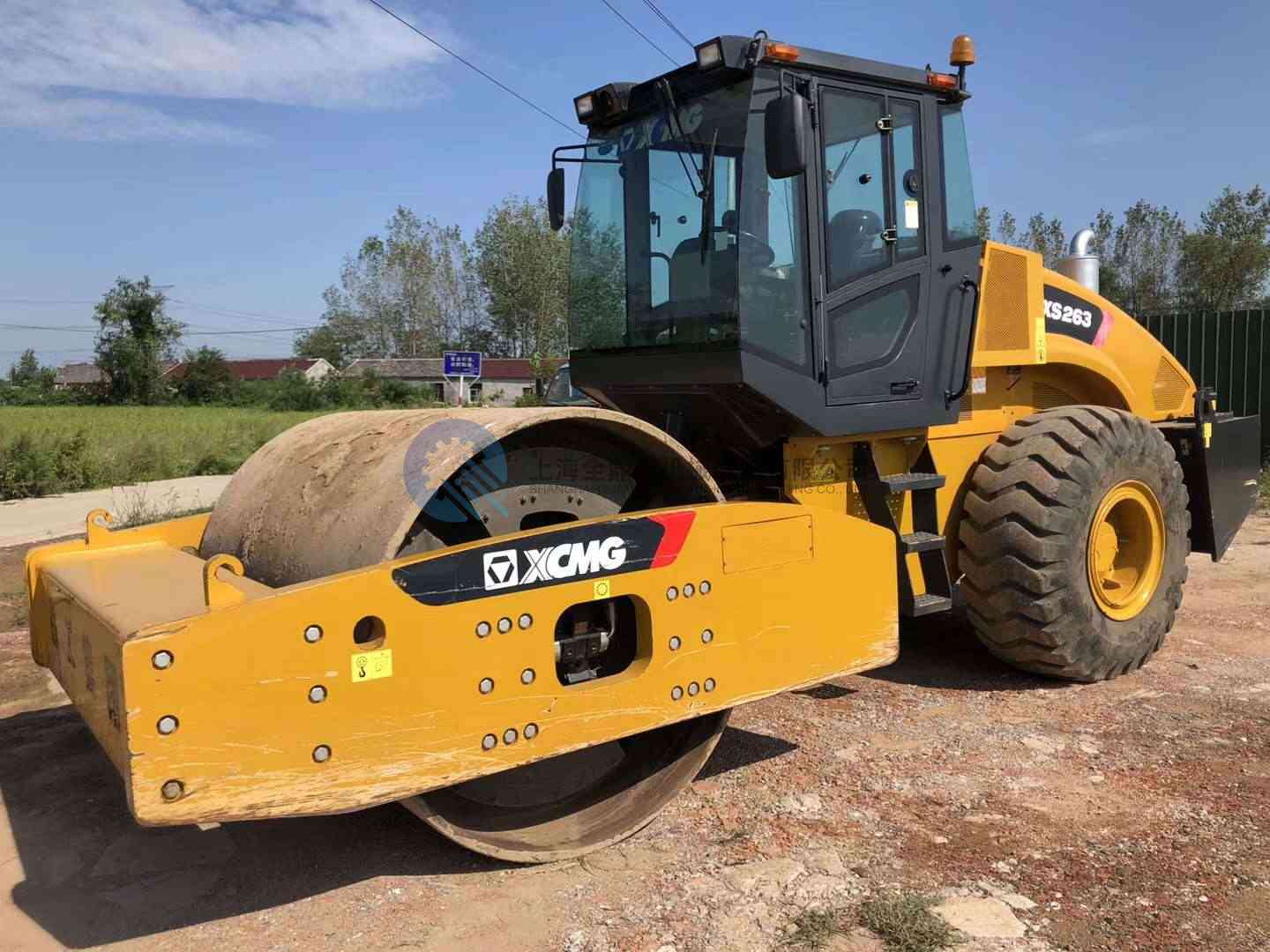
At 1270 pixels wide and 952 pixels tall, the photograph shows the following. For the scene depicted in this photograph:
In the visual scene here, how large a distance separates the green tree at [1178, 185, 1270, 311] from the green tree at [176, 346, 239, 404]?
5039cm

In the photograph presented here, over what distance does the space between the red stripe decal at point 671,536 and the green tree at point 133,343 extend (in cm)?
6018

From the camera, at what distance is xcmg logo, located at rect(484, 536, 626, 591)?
113 inches

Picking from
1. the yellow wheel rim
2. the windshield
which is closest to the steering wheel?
the windshield

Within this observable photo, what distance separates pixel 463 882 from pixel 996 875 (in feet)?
5.32

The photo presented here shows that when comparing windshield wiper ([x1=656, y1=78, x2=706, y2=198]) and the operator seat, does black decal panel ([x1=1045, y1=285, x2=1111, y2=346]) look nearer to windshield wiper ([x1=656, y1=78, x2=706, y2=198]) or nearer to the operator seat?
the operator seat

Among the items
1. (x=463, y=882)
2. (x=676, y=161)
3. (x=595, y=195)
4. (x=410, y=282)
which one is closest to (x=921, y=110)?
(x=676, y=161)

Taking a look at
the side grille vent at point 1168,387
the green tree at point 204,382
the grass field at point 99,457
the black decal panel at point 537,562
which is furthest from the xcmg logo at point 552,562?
the green tree at point 204,382

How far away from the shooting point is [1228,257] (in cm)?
3042

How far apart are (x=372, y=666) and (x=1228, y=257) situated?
33.9 metres

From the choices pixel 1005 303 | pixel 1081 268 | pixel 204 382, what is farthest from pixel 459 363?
pixel 204 382

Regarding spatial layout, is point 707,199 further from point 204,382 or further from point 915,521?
point 204,382

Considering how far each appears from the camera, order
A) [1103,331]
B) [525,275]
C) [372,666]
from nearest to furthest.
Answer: [372,666] → [1103,331] → [525,275]

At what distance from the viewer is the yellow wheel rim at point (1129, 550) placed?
5.08m

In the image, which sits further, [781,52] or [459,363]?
[459,363]
